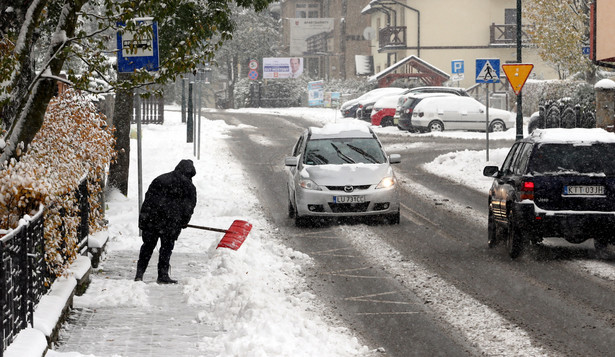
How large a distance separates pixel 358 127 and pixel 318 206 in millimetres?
2437

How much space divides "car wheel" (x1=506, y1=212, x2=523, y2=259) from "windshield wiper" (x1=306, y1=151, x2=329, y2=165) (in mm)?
4856

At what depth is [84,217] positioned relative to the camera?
36.9 ft

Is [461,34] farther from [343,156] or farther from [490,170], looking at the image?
[490,170]

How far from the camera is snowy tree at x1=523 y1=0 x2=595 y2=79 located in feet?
129

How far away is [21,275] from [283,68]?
70775mm

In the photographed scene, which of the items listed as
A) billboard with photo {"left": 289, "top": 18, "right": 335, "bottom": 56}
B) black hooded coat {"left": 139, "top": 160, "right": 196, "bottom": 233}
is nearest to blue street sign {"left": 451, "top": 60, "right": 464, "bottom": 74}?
billboard with photo {"left": 289, "top": 18, "right": 335, "bottom": 56}

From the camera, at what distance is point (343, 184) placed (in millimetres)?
16297

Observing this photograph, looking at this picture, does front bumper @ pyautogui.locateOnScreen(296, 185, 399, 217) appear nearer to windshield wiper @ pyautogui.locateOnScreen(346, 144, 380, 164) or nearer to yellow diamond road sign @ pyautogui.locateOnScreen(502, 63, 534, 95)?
windshield wiper @ pyautogui.locateOnScreen(346, 144, 380, 164)

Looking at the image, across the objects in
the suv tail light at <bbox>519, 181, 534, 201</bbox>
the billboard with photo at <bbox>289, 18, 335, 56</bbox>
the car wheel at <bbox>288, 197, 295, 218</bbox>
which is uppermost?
the billboard with photo at <bbox>289, 18, 335, 56</bbox>

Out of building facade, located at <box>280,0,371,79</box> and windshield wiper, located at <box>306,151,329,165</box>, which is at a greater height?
building facade, located at <box>280,0,371,79</box>

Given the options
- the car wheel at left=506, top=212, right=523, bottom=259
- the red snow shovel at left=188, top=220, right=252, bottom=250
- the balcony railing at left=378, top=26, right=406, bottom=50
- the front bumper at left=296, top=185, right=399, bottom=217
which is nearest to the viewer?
the red snow shovel at left=188, top=220, right=252, bottom=250

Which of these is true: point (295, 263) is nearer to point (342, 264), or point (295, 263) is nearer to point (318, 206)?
point (342, 264)

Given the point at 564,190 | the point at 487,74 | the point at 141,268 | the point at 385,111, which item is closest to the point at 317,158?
the point at 564,190

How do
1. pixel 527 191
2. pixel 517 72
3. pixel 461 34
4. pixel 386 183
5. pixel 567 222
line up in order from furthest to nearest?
pixel 461 34, pixel 517 72, pixel 386 183, pixel 527 191, pixel 567 222
